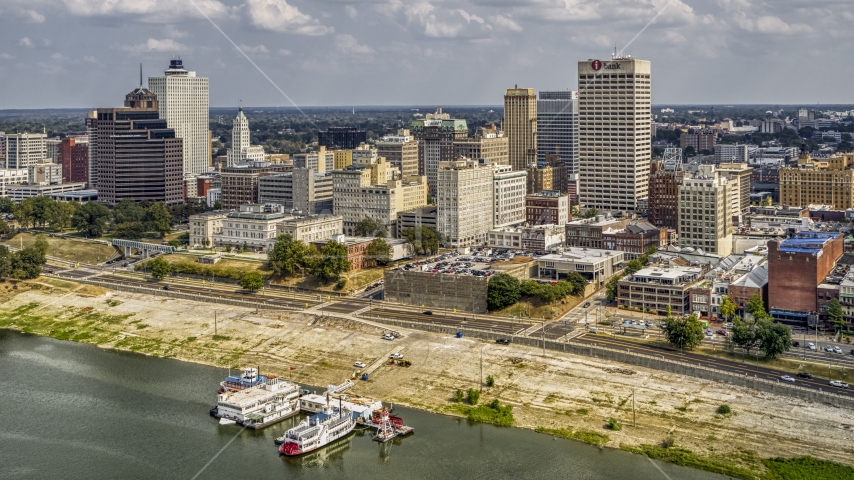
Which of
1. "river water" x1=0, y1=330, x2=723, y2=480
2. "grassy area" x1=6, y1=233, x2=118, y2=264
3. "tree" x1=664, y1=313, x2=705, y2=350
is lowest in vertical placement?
"river water" x1=0, y1=330, x2=723, y2=480

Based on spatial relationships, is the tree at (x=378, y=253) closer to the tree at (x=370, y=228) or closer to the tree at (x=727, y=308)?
the tree at (x=370, y=228)

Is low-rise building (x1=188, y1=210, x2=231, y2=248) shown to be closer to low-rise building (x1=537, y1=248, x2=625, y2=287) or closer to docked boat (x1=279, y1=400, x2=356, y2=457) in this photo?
low-rise building (x1=537, y1=248, x2=625, y2=287)

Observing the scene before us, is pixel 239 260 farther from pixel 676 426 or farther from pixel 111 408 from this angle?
pixel 676 426

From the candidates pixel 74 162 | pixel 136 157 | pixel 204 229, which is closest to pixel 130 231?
pixel 204 229

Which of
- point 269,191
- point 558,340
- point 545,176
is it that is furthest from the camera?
point 545,176

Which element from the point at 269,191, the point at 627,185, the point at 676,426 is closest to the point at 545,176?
the point at 627,185

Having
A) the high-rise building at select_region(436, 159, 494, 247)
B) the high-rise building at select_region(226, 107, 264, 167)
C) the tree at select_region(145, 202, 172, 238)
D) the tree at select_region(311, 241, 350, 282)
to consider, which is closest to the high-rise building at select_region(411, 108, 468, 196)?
the high-rise building at select_region(226, 107, 264, 167)

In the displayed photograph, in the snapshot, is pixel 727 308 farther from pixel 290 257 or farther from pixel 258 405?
pixel 290 257

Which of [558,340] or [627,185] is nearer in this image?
[558,340]
